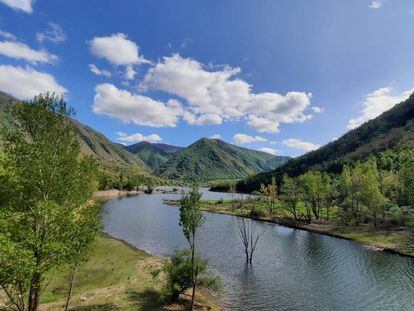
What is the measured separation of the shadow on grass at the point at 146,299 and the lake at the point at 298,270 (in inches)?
362

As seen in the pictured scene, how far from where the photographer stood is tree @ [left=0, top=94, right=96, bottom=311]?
2331 centimetres

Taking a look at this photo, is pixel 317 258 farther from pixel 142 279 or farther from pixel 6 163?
pixel 6 163

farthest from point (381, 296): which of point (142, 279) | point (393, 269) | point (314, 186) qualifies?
point (314, 186)

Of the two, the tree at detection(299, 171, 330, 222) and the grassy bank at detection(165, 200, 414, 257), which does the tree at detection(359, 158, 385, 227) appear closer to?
the grassy bank at detection(165, 200, 414, 257)

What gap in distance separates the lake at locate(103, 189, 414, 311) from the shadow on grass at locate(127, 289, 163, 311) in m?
9.19

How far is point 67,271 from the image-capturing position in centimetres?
4766

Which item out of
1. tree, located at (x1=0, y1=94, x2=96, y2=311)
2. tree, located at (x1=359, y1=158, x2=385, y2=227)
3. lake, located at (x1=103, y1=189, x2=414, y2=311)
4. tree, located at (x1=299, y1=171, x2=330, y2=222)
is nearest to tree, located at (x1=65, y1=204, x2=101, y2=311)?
tree, located at (x1=0, y1=94, x2=96, y2=311)

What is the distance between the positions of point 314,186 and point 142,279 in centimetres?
8330

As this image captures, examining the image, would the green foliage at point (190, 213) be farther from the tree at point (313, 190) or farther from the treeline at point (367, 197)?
the tree at point (313, 190)

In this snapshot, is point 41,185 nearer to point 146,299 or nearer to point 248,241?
point 146,299

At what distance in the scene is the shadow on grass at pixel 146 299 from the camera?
35.6 m

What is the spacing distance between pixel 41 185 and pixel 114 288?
799 inches

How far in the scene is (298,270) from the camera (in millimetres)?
55531

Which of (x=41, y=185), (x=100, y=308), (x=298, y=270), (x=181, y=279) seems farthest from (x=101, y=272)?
(x=298, y=270)
